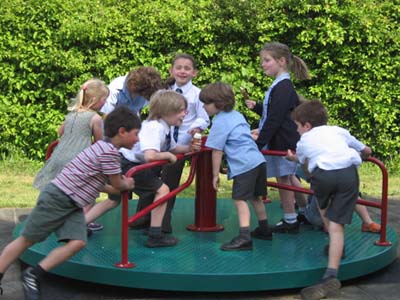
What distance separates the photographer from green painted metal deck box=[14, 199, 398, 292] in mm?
4930

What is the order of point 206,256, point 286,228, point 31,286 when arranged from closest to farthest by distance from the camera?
point 31,286 → point 206,256 → point 286,228

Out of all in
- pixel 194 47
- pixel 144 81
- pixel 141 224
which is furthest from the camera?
pixel 194 47

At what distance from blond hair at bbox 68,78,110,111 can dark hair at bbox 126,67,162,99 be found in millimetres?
425

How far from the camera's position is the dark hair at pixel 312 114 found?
5.25m

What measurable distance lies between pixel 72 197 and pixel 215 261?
1132 millimetres

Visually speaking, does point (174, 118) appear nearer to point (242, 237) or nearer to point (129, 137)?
point (129, 137)

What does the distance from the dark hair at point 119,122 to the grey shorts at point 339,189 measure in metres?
1.21

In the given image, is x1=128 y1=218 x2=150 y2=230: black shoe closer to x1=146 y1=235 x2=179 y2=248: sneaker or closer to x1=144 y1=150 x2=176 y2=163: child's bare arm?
x1=146 y1=235 x2=179 y2=248: sneaker

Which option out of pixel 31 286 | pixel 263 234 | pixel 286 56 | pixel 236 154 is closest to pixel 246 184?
pixel 236 154

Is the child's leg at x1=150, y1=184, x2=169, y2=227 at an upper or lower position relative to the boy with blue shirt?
lower

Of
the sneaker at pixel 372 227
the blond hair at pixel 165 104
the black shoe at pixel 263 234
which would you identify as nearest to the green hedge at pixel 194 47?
the sneaker at pixel 372 227

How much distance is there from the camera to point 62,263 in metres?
5.13

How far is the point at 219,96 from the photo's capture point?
222 inches

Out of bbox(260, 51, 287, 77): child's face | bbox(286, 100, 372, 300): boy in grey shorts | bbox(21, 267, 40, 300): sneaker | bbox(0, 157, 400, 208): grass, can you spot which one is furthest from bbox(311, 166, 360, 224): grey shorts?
bbox(0, 157, 400, 208): grass
